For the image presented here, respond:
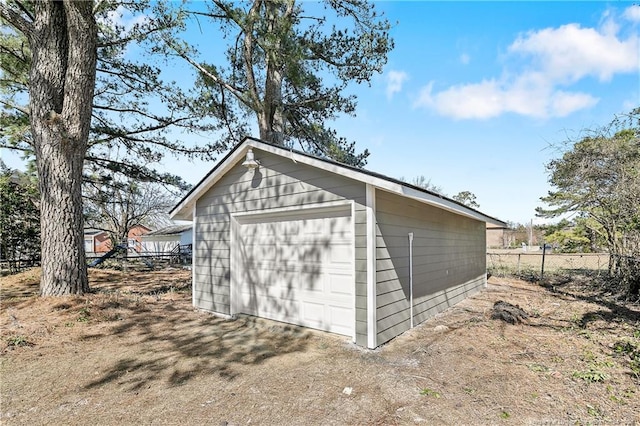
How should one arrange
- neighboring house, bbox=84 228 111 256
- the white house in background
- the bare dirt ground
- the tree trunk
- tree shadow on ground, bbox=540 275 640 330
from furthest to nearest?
1. neighboring house, bbox=84 228 111 256
2. the white house in background
3. the tree trunk
4. tree shadow on ground, bbox=540 275 640 330
5. the bare dirt ground

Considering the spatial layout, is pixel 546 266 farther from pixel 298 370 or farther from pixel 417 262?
→ pixel 298 370

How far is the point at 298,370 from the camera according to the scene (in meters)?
4.04

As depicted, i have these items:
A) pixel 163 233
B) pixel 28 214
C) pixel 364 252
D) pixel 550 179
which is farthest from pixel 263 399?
pixel 163 233

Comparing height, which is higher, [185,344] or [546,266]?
[185,344]

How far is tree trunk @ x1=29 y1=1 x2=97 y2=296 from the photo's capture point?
6680 millimetres

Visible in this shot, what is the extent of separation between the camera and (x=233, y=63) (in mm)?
10773

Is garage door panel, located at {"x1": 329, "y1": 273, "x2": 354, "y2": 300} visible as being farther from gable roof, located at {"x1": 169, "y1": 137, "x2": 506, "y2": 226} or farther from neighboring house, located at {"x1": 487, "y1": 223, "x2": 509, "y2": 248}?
neighboring house, located at {"x1": 487, "y1": 223, "x2": 509, "y2": 248}

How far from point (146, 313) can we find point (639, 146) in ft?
35.8

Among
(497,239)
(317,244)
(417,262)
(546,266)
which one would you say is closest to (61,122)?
(317,244)

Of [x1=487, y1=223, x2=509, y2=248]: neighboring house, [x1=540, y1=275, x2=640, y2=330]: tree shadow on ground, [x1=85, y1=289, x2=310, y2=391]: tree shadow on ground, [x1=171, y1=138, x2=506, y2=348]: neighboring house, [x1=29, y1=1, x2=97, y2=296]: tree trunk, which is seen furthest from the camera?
[x1=487, y1=223, x2=509, y2=248]: neighboring house

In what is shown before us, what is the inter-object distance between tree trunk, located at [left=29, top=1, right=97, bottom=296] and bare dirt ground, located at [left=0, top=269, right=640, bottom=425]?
86 cm

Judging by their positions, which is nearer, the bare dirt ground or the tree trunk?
the bare dirt ground

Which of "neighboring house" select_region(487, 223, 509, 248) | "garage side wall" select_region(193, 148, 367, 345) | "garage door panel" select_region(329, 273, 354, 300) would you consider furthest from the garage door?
"neighboring house" select_region(487, 223, 509, 248)

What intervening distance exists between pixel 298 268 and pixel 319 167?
72.1 inches
